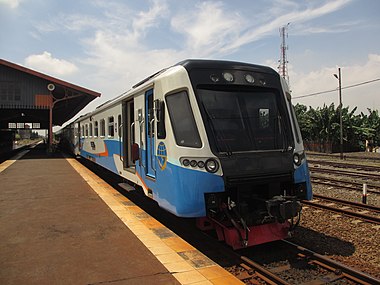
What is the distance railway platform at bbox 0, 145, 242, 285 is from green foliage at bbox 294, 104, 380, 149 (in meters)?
33.5

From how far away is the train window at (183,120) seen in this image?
4832 millimetres

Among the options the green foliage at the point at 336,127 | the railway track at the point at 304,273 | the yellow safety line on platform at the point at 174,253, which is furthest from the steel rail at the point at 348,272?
the green foliage at the point at 336,127

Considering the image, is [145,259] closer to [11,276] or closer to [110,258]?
[110,258]

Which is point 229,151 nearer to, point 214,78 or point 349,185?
point 214,78

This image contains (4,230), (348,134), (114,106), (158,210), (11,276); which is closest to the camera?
(11,276)

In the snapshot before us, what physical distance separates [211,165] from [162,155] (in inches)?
41.6

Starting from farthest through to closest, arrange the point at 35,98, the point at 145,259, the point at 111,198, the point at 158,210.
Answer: the point at 35,98
the point at 111,198
the point at 158,210
the point at 145,259

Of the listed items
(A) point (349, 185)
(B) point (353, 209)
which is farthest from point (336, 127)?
(B) point (353, 209)

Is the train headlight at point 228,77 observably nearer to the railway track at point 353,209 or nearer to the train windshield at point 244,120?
the train windshield at point 244,120

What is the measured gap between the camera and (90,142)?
13922mm

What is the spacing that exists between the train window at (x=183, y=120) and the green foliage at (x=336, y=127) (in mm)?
34431

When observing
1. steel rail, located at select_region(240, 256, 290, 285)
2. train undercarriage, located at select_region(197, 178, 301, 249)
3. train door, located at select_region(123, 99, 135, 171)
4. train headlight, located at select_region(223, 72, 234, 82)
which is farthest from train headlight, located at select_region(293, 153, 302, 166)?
train door, located at select_region(123, 99, 135, 171)

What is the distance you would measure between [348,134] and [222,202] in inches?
1436

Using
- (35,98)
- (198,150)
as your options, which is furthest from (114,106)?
(35,98)
